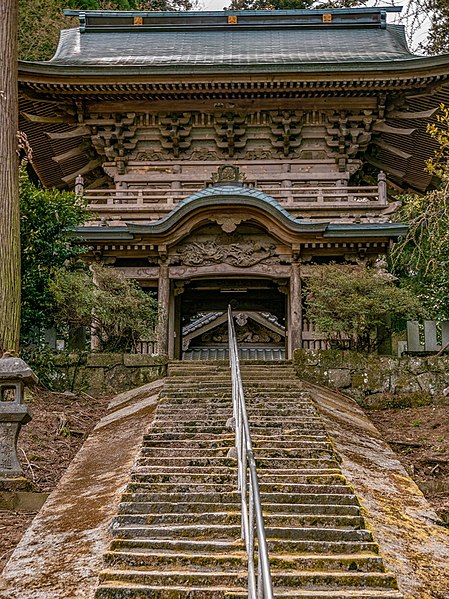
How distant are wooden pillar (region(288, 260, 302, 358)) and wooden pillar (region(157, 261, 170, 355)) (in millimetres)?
2216

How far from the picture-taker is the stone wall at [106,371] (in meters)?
11.3

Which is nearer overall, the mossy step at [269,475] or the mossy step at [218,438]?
the mossy step at [269,475]

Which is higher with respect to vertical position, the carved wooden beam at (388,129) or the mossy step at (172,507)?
the carved wooden beam at (388,129)

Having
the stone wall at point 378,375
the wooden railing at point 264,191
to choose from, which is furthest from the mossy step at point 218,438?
the wooden railing at point 264,191

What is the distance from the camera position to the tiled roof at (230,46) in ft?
58.2

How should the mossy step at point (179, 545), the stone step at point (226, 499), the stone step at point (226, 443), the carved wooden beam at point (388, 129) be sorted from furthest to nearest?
the carved wooden beam at point (388, 129)
the stone step at point (226, 443)
the stone step at point (226, 499)
the mossy step at point (179, 545)

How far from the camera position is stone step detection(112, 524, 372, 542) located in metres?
5.51

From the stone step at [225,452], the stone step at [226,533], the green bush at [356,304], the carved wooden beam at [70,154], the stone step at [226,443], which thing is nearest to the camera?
the stone step at [226,533]

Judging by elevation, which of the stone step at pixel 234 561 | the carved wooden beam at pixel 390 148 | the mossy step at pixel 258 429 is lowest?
the stone step at pixel 234 561

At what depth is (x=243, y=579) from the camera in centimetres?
483

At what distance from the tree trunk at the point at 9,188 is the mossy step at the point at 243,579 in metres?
4.77

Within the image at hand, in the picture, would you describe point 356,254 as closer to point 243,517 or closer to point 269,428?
point 269,428

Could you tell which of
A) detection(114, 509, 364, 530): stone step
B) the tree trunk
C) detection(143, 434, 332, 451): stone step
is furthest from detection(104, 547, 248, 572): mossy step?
the tree trunk

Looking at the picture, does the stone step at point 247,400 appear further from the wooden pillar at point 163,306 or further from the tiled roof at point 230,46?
the tiled roof at point 230,46
